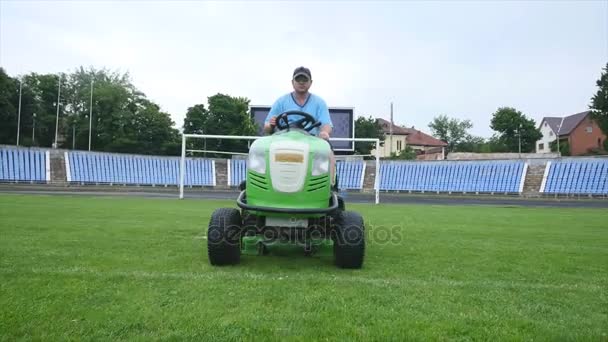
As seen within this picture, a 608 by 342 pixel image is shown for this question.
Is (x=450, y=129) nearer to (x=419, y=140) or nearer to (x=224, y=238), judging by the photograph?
(x=419, y=140)

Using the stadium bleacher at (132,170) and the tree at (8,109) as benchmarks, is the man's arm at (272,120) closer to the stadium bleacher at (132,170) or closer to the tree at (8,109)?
the stadium bleacher at (132,170)

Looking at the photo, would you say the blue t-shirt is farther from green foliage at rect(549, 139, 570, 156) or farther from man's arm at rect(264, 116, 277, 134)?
green foliage at rect(549, 139, 570, 156)

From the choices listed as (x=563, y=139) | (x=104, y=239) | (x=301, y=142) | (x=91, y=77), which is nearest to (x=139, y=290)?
(x=301, y=142)

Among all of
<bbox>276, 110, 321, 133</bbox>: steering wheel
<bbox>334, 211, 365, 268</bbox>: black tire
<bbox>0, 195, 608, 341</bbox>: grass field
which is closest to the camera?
<bbox>0, 195, 608, 341</bbox>: grass field

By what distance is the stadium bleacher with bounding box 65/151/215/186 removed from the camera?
35916mm

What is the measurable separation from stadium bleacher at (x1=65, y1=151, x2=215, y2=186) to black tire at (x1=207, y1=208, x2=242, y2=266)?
33.8 meters

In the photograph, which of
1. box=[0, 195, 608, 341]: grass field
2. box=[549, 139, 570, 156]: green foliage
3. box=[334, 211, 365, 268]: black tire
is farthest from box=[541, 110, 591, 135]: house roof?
box=[334, 211, 365, 268]: black tire

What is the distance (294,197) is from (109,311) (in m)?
1.94

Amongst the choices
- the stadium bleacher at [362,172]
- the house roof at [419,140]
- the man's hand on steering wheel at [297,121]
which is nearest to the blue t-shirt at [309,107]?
the man's hand on steering wheel at [297,121]

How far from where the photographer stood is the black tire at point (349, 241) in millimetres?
4496

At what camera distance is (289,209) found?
4.18 metres

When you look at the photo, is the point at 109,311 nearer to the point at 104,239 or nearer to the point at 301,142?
the point at 301,142

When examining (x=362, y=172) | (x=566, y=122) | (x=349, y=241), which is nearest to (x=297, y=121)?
(x=349, y=241)

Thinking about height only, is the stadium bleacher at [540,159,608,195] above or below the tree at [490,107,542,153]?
below
